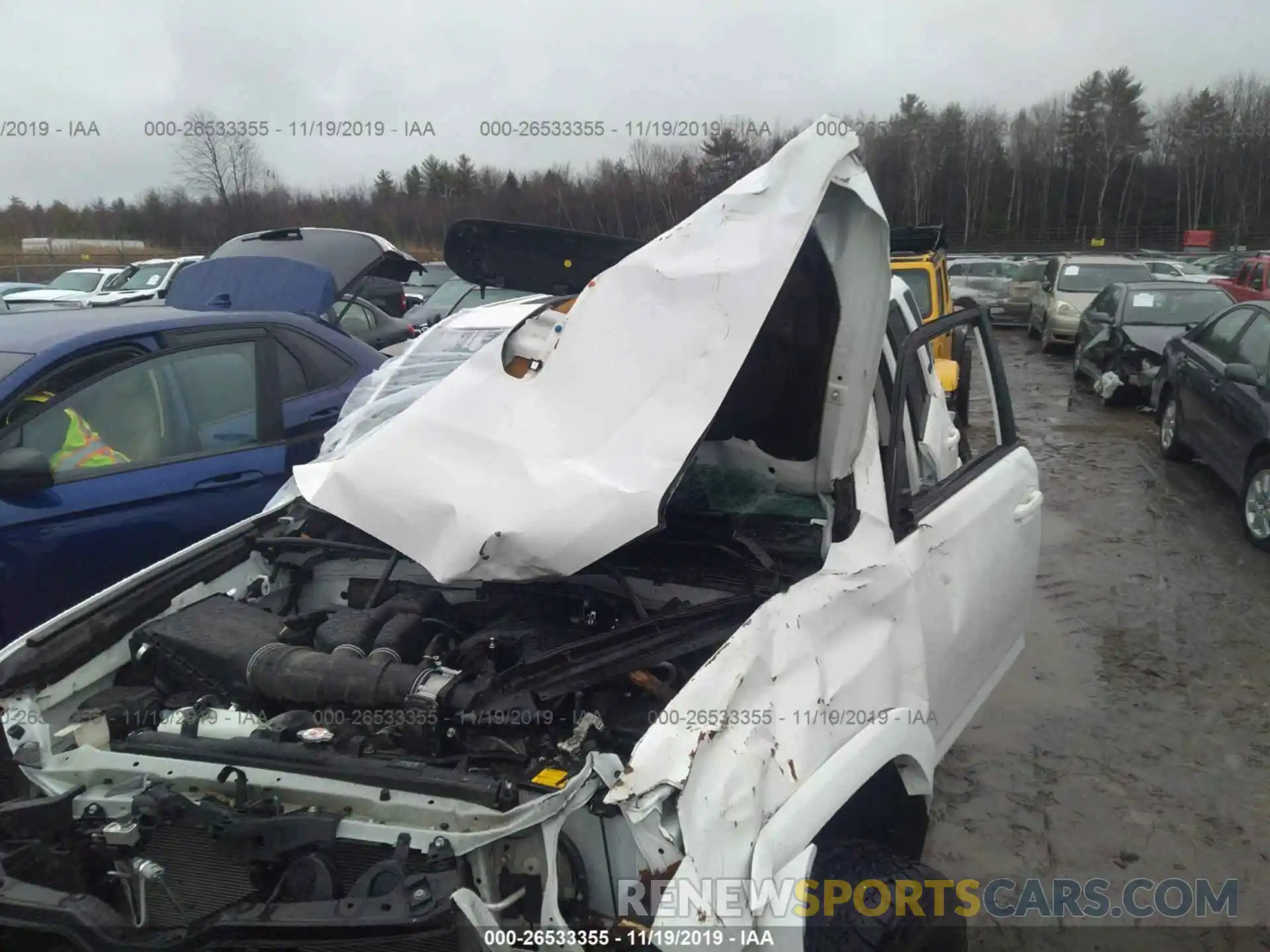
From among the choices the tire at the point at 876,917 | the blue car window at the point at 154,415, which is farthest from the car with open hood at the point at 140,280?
the tire at the point at 876,917

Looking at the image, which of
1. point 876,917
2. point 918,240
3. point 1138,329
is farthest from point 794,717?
point 1138,329

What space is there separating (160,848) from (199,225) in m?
33.1

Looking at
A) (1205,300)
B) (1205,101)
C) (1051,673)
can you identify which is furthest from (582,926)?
(1205,101)

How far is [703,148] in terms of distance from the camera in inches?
654

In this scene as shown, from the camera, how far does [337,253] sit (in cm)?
604

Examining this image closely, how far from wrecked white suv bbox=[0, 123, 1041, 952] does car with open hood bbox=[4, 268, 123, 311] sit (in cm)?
1402

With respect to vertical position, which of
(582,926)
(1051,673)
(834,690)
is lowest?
(1051,673)

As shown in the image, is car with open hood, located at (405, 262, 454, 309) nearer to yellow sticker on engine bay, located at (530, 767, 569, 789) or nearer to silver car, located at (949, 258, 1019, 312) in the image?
silver car, located at (949, 258, 1019, 312)

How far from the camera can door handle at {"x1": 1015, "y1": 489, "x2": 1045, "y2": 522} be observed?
3299 mm

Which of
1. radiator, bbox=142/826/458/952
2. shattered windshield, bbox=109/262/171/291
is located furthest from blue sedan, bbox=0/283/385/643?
shattered windshield, bbox=109/262/171/291

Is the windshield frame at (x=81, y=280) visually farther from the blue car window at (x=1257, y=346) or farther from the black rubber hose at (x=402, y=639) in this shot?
the blue car window at (x=1257, y=346)

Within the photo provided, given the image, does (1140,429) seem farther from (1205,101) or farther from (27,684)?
(1205,101)

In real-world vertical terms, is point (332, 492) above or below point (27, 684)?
above

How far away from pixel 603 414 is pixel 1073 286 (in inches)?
611
